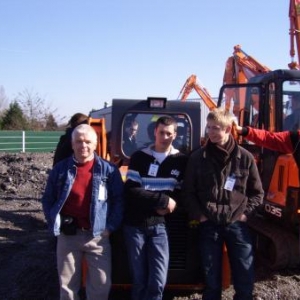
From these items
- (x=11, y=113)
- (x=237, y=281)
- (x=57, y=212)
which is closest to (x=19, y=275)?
(x=57, y=212)

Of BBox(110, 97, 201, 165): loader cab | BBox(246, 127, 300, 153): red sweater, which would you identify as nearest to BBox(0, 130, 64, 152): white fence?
BBox(110, 97, 201, 165): loader cab

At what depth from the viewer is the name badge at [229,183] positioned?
13.5ft

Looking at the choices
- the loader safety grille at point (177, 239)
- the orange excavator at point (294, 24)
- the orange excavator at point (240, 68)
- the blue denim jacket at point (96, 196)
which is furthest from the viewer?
the orange excavator at point (240, 68)

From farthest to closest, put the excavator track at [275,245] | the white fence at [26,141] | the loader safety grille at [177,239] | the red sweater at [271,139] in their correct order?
1. the white fence at [26,141]
2. the excavator track at [275,245]
3. the red sweater at [271,139]
4. the loader safety grille at [177,239]

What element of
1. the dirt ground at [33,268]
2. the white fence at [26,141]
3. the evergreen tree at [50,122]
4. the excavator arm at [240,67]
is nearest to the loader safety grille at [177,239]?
the dirt ground at [33,268]

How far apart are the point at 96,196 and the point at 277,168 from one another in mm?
2691

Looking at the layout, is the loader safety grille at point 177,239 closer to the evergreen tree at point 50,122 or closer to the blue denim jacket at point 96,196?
the blue denim jacket at point 96,196

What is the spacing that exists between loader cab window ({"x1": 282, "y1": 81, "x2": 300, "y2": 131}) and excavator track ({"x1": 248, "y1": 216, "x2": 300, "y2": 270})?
1.27 meters

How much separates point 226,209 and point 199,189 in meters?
0.28

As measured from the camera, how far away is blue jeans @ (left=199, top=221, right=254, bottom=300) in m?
4.17

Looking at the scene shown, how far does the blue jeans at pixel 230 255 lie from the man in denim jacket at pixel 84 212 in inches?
31.1

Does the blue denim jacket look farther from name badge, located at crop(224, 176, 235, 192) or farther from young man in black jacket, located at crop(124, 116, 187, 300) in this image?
name badge, located at crop(224, 176, 235, 192)

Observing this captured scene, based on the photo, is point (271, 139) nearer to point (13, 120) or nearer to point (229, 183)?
point (229, 183)

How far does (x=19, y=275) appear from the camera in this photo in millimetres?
6031
